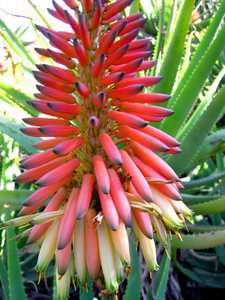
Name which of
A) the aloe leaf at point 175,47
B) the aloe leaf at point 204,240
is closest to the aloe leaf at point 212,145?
the aloe leaf at point 175,47

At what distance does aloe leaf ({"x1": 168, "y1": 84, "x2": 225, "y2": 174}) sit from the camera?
144 cm

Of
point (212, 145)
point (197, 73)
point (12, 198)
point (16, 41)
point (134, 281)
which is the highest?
point (16, 41)

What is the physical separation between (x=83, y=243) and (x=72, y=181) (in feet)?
0.46

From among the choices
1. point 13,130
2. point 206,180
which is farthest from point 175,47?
point 13,130

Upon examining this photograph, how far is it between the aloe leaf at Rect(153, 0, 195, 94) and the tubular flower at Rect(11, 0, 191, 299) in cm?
35

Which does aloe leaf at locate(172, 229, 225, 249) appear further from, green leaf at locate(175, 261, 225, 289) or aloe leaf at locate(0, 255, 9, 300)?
green leaf at locate(175, 261, 225, 289)

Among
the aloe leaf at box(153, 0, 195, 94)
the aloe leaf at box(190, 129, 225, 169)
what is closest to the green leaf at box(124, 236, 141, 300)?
the aloe leaf at box(190, 129, 225, 169)

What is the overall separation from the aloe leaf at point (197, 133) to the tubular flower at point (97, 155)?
34cm

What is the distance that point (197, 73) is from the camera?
1.51 m

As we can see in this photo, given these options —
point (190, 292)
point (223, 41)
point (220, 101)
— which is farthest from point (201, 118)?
point (190, 292)

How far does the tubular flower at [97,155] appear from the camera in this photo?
3.32 feet

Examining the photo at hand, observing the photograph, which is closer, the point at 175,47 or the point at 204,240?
the point at 204,240

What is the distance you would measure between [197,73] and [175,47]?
10 cm

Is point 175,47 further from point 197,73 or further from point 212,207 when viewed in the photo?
point 212,207
